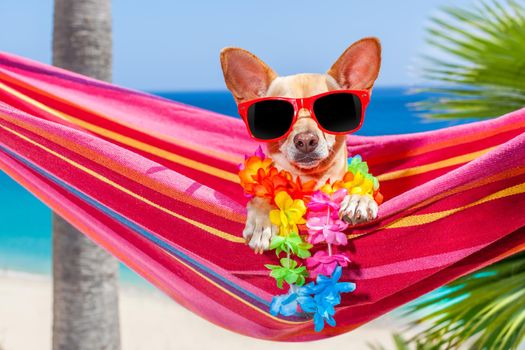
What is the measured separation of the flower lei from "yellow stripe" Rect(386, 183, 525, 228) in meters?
0.10

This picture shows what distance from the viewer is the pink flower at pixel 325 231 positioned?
4.20ft

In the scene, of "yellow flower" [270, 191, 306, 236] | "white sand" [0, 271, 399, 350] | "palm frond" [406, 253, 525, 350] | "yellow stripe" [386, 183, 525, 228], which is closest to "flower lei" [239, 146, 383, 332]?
"yellow flower" [270, 191, 306, 236]

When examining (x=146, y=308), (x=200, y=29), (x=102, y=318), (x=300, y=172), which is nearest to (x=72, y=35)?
(x=102, y=318)

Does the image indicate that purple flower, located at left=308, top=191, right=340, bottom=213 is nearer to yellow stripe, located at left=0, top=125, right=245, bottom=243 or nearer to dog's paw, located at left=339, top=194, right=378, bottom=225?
dog's paw, located at left=339, top=194, right=378, bottom=225

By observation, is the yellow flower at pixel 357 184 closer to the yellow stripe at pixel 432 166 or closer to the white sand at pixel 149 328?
the yellow stripe at pixel 432 166

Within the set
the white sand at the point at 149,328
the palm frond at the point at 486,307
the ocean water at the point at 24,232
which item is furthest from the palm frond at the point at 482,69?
the ocean water at the point at 24,232

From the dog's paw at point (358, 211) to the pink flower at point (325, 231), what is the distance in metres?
0.02

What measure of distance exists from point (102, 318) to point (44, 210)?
25.6ft

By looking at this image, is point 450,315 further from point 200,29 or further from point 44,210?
point 200,29

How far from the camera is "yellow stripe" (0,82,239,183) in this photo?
1900mm

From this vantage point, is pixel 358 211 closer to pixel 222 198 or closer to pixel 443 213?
pixel 443 213

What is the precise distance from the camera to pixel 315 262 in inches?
51.2

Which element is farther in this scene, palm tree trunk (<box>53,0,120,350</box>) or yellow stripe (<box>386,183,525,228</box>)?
palm tree trunk (<box>53,0,120,350</box>)

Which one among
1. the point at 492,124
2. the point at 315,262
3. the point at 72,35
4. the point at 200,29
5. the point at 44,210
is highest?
the point at 200,29
